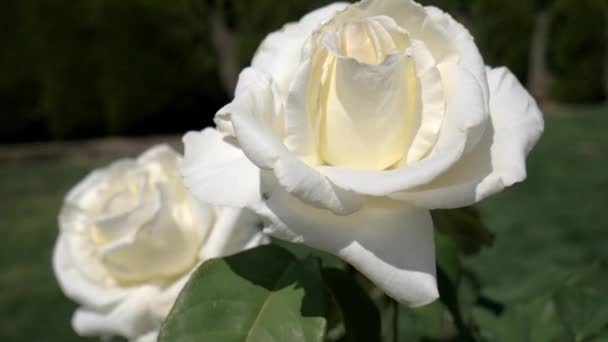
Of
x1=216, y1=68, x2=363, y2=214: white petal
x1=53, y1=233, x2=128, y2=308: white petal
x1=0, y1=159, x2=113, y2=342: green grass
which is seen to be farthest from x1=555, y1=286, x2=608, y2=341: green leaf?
x1=0, y1=159, x2=113, y2=342: green grass

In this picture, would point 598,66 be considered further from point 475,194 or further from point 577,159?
point 475,194

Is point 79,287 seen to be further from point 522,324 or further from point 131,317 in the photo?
point 522,324

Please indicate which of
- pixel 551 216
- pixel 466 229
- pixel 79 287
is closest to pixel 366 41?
pixel 466 229

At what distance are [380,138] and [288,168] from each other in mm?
94

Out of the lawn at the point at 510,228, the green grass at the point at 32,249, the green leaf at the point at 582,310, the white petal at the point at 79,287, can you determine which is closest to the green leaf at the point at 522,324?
the green leaf at the point at 582,310

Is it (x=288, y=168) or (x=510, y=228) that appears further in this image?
(x=510, y=228)

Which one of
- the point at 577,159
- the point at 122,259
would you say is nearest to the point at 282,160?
the point at 122,259

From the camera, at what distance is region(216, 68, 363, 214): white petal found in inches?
20.5

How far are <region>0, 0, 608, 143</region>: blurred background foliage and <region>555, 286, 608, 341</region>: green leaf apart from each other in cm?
829

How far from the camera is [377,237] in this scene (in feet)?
1.80

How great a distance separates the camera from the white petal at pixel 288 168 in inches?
20.5

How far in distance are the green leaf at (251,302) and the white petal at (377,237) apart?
71 millimetres

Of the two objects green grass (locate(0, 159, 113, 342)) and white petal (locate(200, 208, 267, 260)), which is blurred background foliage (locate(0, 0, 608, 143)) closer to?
green grass (locate(0, 159, 113, 342))

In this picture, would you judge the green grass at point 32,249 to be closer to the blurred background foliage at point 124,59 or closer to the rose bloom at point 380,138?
the blurred background foliage at point 124,59
